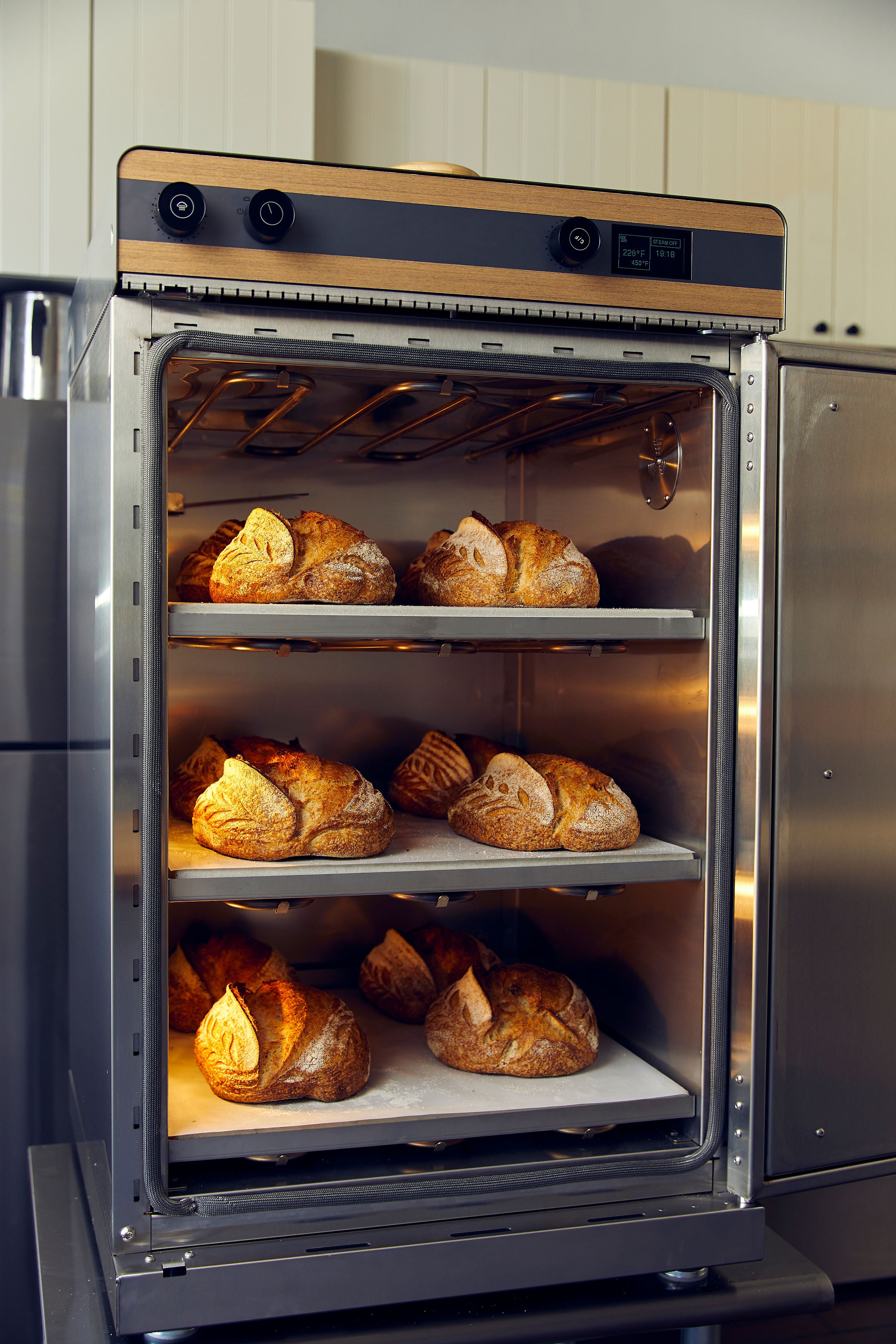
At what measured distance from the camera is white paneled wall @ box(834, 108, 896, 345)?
2.27 meters

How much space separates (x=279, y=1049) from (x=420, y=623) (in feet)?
1.74

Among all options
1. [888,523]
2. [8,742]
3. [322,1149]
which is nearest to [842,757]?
[888,523]

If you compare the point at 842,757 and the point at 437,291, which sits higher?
the point at 437,291

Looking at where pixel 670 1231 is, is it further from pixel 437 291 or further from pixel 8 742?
pixel 8 742

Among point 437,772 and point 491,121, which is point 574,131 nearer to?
point 491,121

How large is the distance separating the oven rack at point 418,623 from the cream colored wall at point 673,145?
1.18 metres

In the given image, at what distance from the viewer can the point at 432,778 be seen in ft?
5.41

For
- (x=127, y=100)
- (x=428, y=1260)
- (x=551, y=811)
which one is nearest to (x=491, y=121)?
(x=127, y=100)

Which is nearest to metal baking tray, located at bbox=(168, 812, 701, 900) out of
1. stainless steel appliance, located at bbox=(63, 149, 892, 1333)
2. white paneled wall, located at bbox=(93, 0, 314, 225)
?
stainless steel appliance, located at bbox=(63, 149, 892, 1333)

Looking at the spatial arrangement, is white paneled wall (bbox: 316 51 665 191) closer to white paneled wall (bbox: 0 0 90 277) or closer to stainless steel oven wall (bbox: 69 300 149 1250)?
white paneled wall (bbox: 0 0 90 277)

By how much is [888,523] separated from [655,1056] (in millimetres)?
761

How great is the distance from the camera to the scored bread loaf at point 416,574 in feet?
5.11

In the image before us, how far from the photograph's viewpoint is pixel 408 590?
1.60 m

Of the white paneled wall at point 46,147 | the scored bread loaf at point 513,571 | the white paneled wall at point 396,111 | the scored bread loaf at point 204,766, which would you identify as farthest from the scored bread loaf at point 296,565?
the white paneled wall at point 396,111
